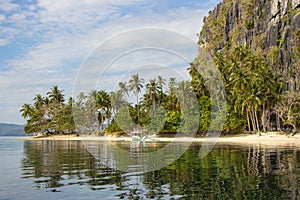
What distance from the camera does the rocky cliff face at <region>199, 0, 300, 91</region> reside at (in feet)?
270

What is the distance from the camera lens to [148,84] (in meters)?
96.1

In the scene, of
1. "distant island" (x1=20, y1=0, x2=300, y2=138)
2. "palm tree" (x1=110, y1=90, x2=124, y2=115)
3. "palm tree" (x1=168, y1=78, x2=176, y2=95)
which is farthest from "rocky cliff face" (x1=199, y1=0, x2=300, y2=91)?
"palm tree" (x1=110, y1=90, x2=124, y2=115)

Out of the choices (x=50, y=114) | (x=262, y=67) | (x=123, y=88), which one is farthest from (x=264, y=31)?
(x=50, y=114)

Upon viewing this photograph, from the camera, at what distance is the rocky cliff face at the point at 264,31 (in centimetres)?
8219

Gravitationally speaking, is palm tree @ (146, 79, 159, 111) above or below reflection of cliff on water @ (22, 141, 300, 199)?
above

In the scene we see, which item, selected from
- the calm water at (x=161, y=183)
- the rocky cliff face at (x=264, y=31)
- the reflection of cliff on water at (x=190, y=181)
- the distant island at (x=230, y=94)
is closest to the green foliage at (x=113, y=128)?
the distant island at (x=230, y=94)

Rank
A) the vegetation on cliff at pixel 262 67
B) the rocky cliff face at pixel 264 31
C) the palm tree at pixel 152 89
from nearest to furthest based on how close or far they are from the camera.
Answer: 1. the vegetation on cliff at pixel 262 67
2. the rocky cliff face at pixel 264 31
3. the palm tree at pixel 152 89

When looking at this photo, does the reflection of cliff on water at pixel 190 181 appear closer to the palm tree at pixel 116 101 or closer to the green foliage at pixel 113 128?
the green foliage at pixel 113 128

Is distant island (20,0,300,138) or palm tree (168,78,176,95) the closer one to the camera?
distant island (20,0,300,138)

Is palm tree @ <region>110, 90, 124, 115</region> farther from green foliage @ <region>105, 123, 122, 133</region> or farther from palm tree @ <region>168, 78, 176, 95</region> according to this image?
palm tree @ <region>168, 78, 176, 95</region>

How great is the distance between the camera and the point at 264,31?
322 feet

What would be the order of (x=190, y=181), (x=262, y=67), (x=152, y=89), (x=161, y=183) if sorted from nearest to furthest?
(x=161, y=183), (x=190, y=181), (x=262, y=67), (x=152, y=89)

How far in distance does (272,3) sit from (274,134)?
4531cm

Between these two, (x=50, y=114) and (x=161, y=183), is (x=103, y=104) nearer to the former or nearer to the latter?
(x=50, y=114)
